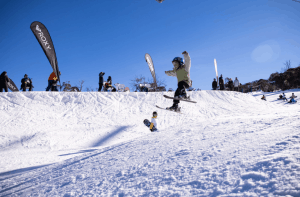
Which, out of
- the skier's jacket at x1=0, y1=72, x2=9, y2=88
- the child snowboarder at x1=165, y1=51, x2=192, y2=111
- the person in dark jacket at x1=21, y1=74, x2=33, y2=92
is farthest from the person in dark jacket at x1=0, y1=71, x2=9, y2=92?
the child snowboarder at x1=165, y1=51, x2=192, y2=111

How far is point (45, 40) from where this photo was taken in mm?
10125

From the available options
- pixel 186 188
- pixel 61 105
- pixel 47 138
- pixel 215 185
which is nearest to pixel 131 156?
pixel 186 188

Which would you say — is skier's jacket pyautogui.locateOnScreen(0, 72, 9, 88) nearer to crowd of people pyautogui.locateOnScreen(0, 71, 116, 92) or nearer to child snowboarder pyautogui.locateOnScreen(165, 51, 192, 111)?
crowd of people pyautogui.locateOnScreen(0, 71, 116, 92)

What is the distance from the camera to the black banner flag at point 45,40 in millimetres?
9836

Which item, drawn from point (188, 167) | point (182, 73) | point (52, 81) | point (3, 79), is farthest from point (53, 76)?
point (188, 167)

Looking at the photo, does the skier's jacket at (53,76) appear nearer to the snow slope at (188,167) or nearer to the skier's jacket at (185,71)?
the snow slope at (188,167)

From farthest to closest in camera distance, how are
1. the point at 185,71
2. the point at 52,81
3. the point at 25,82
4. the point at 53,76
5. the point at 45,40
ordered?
1. the point at 25,82
2. the point at 52,81
3. the point at 53,76
4. the point at 45,40
5. the point at 185,71

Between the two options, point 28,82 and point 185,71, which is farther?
point 28,82

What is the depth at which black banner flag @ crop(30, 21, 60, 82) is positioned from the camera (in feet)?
32.3

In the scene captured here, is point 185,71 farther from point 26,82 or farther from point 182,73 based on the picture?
point 26,82

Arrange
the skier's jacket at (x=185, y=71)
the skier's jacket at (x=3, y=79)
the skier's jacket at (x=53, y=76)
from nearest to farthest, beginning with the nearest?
the skier's jacket at (x=185, y=71) < the skier's jacket at (x=3, y=79) < the skier's jacket at (x=53, y=76)

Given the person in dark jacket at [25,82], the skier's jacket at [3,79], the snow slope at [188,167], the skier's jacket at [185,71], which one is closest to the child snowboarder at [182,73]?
the skier's jacket at [185,71]

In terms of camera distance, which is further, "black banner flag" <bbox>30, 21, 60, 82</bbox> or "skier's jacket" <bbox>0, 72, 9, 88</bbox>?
"skier's jacket" <bbox>0, 72, 9, 88</bbox>

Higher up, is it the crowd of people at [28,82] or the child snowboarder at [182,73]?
the crowd of people at [28,82]
